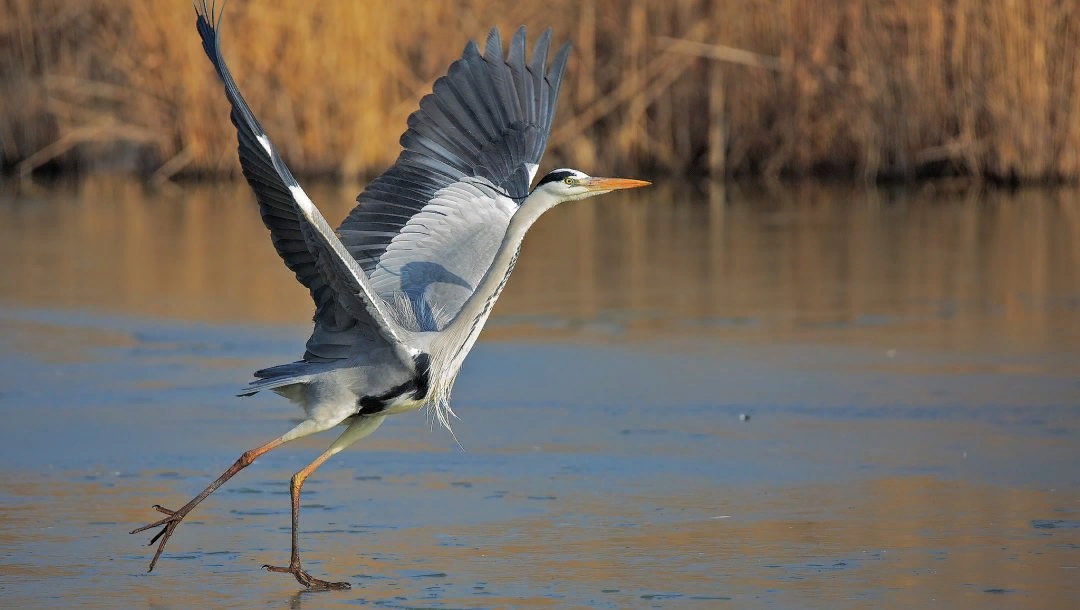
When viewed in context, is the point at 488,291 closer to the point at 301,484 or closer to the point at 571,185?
the point at 571,185

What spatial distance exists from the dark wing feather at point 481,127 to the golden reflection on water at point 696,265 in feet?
8.32

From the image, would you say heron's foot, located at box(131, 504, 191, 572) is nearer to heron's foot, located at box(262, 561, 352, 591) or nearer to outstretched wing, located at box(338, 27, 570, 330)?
heron's foot, located at box(262, 561, 352, 591)

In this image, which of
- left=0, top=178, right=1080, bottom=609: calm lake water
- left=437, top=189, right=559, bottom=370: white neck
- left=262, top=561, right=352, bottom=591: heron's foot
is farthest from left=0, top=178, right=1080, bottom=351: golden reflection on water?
left=262, top=561, right=352, bottom=591: heron's foot

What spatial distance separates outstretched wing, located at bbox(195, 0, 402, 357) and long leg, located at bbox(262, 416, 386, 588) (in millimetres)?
243

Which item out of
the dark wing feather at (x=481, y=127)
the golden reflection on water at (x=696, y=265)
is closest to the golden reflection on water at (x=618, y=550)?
the dark wing feather at (x=481, y=127)

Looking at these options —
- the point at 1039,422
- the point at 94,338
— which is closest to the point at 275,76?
the point at 94,338

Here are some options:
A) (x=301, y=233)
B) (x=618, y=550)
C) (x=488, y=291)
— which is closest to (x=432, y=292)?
(x=488, y=291)

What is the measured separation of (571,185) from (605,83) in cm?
1180

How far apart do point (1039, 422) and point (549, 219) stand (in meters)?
8.85

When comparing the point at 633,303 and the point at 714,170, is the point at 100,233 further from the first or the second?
the point at 714,170

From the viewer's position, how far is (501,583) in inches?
183

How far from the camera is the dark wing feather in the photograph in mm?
6512

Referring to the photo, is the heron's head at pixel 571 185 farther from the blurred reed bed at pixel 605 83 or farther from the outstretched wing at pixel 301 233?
the blurred reed bed at pixel 605 83

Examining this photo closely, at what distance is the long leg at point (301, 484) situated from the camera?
4730mm
